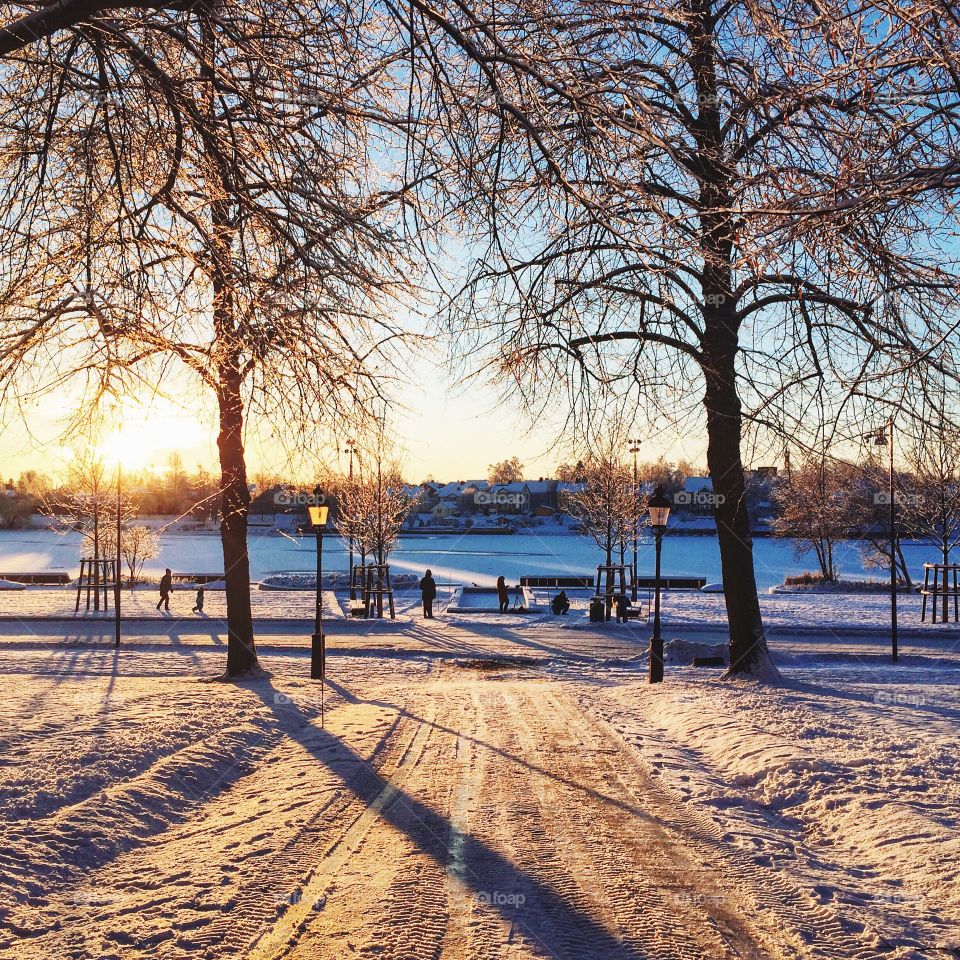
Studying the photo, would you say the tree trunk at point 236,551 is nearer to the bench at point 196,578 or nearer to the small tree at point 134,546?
the small tree at point 134,546

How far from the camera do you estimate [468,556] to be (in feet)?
243

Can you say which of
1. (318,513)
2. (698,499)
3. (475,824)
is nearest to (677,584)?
(698,499)

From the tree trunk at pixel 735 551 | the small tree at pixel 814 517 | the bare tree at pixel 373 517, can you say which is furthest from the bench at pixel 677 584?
the tree trunk at pixel 735 551

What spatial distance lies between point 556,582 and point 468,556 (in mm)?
27749

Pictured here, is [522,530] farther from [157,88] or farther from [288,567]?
[157,88]

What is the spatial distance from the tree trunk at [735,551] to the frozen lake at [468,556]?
112ft

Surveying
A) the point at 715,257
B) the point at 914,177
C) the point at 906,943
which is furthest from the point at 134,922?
the point at 914,177

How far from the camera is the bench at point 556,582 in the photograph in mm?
45625

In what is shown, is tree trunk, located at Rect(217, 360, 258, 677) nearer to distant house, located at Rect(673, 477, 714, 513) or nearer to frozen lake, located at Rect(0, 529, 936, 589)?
distant house, located at Rect(673, 477, 714, 513)

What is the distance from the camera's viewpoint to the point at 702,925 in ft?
16.8

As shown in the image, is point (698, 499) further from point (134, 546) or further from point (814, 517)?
point (134, 546)

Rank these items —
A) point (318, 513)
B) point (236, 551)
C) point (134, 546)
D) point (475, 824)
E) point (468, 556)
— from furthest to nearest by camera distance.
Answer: point (468, 556) < point (134, 546) < point (318, 513) < point (236, 551) < point (475, 824)

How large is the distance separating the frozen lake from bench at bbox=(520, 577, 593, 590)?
4.14m

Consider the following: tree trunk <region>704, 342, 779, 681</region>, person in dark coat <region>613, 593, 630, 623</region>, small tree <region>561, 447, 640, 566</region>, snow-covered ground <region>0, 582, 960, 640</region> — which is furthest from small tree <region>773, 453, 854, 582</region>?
tree trunk <region>704, 342, 779, 681</region>
